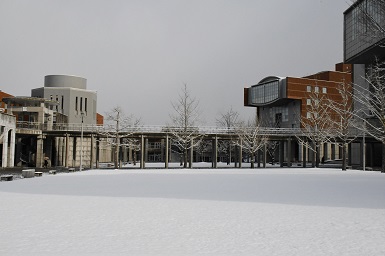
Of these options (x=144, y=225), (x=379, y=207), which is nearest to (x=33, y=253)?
(x=144, y=225)

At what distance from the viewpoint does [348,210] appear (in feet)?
39.5

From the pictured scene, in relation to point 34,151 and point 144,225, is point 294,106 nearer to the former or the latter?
point 34,151

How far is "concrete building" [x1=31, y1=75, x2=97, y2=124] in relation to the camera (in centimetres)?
8206

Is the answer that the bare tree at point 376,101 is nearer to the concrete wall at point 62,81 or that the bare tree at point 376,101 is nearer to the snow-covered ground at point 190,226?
the snow-covered ground at point 190,226

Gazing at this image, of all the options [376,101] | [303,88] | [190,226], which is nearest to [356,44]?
[376,101]

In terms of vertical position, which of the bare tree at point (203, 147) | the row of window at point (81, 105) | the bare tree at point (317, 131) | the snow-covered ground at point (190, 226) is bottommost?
the snow-covered ground at point (190, 226)

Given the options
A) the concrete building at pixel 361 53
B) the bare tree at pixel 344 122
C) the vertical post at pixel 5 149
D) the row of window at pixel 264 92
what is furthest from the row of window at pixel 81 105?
the concrete building at pixel 361 53

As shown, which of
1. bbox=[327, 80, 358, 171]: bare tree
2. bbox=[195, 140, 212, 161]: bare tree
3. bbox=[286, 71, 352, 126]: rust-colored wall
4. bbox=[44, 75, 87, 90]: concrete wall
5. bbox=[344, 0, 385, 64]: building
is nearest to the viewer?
bbox=[327, 80, 358, 171]: bare tree

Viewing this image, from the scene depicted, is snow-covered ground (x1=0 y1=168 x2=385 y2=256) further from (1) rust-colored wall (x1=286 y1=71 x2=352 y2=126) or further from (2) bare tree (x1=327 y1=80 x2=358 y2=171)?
(1) rust-colored wall (x1=286 y1=71 x2=352 y2=126)

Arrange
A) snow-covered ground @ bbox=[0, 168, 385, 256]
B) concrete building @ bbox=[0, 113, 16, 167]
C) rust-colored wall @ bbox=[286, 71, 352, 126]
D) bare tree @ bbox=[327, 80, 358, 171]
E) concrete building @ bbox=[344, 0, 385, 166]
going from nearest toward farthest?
1. snow-covered ground @ bbox=[0, 168, 385, 256]
2. bare tree @ bbox=[327, 80, 358, 171]
3. concrete building @ bbox=[0, 113, 16, 167]
4. concrete building @ bbox=[344, 0, 385, 166]
5. rust-colored wall @ bbox=[286, 71, 352, 126]

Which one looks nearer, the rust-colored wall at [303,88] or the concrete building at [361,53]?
the concrete building at [361,53]

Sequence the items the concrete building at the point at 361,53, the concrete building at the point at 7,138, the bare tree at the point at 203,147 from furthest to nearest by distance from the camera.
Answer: the bare tree at the point at 203,147, the concrete building at the point at 361,53, the concrete building at the point at 7,138

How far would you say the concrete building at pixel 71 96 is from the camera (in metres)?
82.1

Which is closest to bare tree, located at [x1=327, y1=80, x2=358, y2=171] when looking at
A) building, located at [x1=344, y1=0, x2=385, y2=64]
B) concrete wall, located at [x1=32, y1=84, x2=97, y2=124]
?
building, located at [x1=344, y1=0, x2=385, y2=64]
